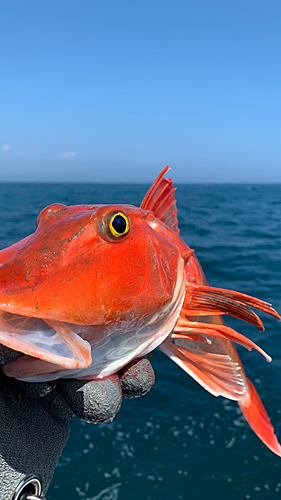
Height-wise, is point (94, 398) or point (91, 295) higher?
point (91, 295)

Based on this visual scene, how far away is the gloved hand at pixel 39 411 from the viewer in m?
1.54

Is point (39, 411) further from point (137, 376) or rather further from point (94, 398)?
point (137, 376)

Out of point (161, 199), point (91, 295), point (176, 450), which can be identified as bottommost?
point (176, 450)

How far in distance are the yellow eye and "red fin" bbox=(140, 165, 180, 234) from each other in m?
1.15

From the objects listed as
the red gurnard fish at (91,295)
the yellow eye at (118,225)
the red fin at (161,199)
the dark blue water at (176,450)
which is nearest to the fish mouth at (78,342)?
the red gurnard fish at (91,295)

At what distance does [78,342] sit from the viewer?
1244mm

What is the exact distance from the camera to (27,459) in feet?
5.35

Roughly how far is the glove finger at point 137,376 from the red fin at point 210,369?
34 centimetres

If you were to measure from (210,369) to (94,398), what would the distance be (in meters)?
0.98

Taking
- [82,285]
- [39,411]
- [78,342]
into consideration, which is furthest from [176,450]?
A: [82,285]

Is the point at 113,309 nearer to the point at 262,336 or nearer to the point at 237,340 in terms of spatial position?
the point at 237,340

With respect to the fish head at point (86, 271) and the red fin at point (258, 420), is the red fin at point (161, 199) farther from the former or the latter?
the red fin at point (258, 420)

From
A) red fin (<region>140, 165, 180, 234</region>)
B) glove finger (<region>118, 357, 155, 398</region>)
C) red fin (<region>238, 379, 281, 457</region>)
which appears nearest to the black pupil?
glove finger (<region>118, 357, 155, 398</region>)

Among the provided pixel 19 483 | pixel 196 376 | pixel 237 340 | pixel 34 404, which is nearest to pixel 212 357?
pixel 196 376
